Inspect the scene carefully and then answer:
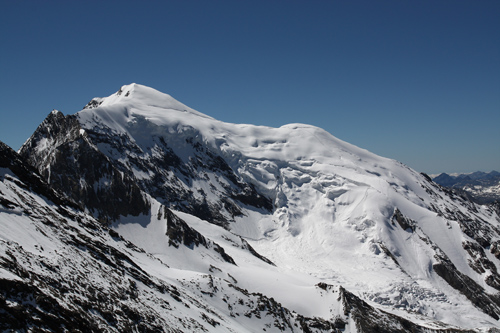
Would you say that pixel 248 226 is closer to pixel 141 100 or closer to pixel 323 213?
pixel 323 213

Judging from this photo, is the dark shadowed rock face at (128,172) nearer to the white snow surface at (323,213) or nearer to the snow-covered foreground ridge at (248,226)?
the snow-covered foreground ridge at (248,226)

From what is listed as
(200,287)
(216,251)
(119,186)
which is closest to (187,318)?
(200,287)

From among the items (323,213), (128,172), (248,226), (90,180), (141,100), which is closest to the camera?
(90,180)

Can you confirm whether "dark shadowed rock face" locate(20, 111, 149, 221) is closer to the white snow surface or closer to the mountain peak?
the white snow surface

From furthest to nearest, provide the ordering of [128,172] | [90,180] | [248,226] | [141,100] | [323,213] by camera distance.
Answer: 1. [141,100]
2. [323,213]
3. [248,226]
4. [128,172]
5. [90,180]

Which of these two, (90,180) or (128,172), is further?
(128,172)

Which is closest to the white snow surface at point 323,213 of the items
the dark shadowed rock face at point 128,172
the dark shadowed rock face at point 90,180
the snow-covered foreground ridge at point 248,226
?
the snow-covered foreground ridge at point 248,226

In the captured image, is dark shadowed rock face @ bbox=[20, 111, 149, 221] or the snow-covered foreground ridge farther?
dark shadowed rock face @ bbox=[20, 111, 149, 221]

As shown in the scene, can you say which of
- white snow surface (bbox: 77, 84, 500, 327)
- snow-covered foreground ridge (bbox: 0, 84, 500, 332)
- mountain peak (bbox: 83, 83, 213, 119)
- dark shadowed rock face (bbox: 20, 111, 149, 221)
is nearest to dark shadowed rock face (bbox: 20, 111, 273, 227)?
dark shadowed rock face (bbox: 20, 111, 149, 221)

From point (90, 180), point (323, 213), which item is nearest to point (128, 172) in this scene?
point (90, 180)
